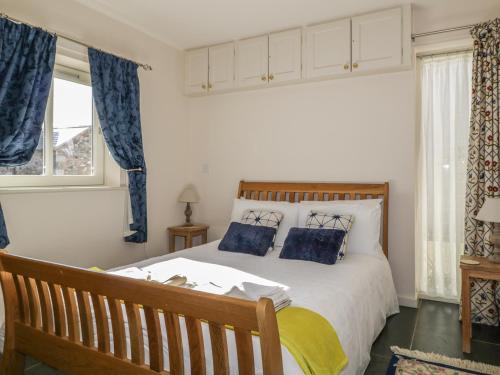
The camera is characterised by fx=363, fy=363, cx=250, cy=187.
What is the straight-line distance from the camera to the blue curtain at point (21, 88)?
7.72ft

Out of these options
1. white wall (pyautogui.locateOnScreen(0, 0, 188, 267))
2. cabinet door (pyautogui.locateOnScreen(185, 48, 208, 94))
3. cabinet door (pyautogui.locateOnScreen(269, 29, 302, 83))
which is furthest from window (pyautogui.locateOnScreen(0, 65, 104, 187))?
cabinet door (pyautogui.locateOnScreen(269, 29, 302, 83))

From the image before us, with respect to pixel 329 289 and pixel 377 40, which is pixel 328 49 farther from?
pixel 329 289

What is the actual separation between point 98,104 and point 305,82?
6.10 feet

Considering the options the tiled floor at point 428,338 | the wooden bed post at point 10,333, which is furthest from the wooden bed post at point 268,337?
the wooden bed post at point 10,333

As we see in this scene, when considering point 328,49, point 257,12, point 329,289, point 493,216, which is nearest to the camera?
point 329,289

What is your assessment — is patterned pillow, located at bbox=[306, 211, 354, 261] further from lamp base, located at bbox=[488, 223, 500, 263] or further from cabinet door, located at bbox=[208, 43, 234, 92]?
cabinet door, located at bbox=[208, 43, 234, 92]

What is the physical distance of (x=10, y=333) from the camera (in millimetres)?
1789

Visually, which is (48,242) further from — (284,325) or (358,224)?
(358,224)

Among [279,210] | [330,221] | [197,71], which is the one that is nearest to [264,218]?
[279,210]

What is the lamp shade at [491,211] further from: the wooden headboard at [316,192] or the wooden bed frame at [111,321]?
the wooden bed frame at [111,321]

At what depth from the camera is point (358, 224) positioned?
2863mm

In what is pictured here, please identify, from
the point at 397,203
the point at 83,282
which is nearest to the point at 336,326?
the point at 83,282

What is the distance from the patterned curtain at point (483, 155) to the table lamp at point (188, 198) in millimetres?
2547

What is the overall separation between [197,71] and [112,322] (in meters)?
3.04
